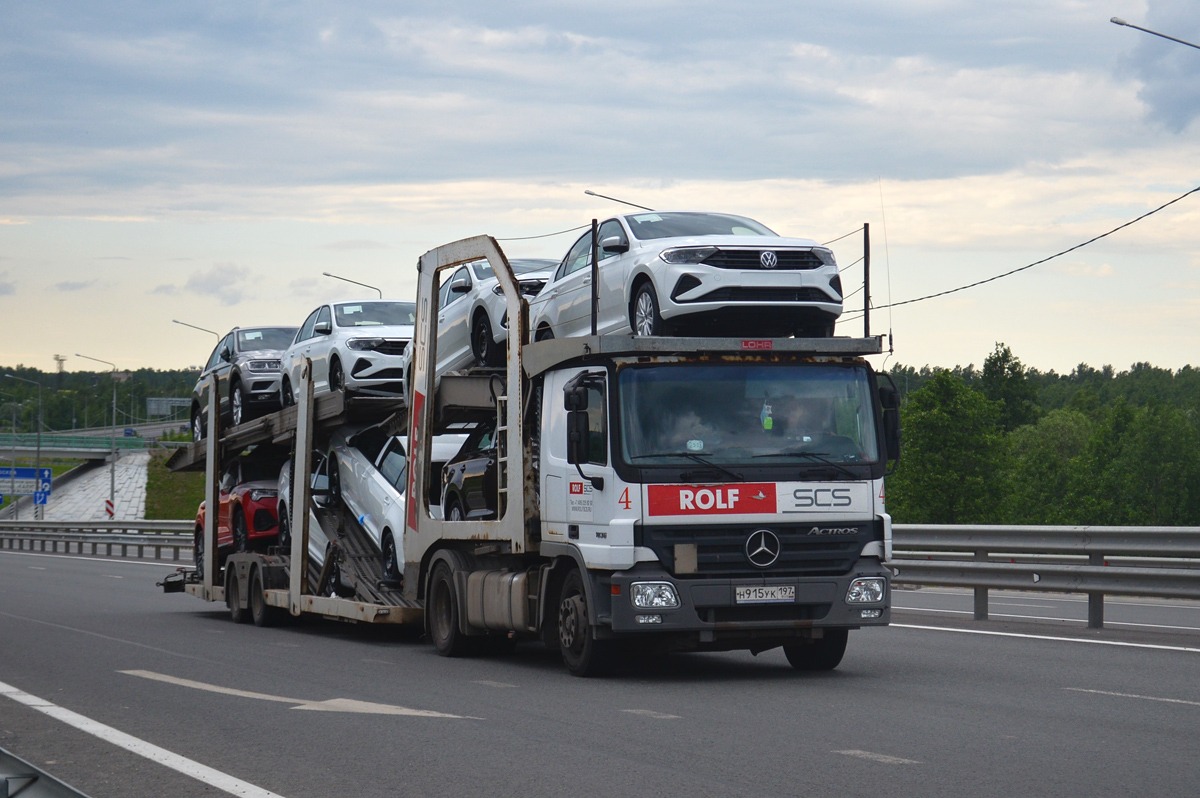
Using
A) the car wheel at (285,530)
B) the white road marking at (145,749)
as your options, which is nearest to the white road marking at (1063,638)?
the car wheel at (285,530)

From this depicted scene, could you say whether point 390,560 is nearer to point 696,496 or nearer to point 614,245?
point 614,245

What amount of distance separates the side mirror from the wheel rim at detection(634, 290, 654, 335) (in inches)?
20.0

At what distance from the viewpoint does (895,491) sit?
8675cm

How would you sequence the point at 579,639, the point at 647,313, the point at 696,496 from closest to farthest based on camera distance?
the point at 696,496 → the point at 579,639 → the point at 647,313

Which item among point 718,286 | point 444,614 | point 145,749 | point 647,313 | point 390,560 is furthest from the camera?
point 390,560

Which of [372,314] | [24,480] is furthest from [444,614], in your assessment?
[24,480]

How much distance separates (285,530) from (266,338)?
3.70 m

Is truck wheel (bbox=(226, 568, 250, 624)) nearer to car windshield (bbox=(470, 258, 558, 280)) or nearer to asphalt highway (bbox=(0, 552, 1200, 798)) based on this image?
asphalt highway (bbox=(0, 552, 1200, 798))

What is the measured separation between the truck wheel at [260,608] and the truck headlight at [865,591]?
28.0 feet

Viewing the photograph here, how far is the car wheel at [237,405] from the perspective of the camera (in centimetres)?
1900

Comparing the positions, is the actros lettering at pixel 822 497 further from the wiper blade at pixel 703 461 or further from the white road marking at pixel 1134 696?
the white road marking at pixel 1134 696

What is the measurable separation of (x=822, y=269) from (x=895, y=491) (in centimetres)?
7742

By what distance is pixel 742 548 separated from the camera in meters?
10.1

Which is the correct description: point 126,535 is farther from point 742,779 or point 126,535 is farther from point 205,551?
point 742,779
